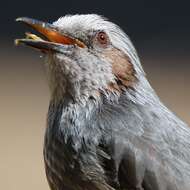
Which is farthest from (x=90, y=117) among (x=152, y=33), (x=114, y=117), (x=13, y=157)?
(x=152, y=33)

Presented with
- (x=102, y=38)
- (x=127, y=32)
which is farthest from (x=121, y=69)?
(x=127, y=32)

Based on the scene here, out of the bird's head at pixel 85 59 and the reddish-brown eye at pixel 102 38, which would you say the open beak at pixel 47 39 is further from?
the reddish-brown eye at pixel 102 38

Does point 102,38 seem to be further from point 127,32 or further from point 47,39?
point 127,32

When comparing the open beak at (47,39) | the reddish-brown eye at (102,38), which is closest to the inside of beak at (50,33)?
the open beak at (47,39)

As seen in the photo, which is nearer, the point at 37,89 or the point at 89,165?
the point at 89,165

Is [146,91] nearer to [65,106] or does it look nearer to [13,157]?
[65,106]

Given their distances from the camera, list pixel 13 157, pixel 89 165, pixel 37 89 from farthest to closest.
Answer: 1. pixel 37 89
2. pixel 13 157
3. pixel 89 165

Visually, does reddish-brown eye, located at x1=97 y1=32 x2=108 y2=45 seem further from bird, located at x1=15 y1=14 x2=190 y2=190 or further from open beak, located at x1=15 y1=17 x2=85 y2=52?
open beak, located at x1=15 y1=17 x2=85 y2=52
